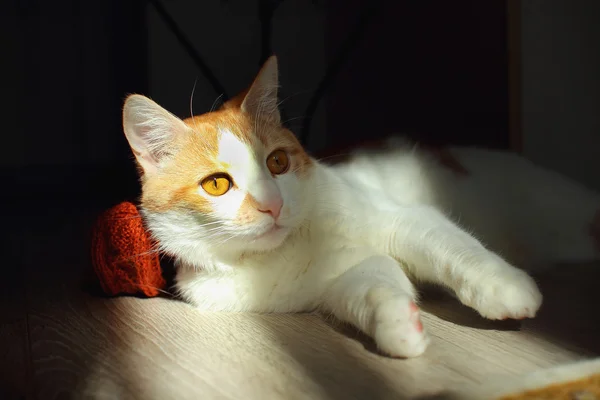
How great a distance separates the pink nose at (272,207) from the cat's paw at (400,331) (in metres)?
0.32

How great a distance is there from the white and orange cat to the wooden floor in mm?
62

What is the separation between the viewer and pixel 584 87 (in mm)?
2049

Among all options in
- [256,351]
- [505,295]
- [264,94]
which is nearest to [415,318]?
[505,295]

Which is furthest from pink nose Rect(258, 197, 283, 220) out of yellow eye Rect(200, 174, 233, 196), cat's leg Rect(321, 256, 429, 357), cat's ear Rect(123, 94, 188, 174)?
cat's ear Rect(123, 94, 188, 174)

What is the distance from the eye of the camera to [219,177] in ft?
4.10

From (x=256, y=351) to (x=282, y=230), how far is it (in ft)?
0.92

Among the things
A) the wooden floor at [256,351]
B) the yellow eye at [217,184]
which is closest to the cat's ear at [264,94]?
the yellow eye at [217,184]

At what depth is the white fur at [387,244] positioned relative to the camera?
1.06 meters

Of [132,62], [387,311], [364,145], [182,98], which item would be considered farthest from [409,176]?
[132,62]

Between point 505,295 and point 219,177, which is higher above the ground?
point 219,177

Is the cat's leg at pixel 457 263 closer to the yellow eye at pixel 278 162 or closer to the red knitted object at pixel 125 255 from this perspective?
the yellow eye at pixel 278 162

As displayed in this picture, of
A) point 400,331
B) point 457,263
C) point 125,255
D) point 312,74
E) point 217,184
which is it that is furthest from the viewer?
point 312,74

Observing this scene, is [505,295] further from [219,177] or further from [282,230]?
[219,177]

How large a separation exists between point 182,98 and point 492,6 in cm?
203
